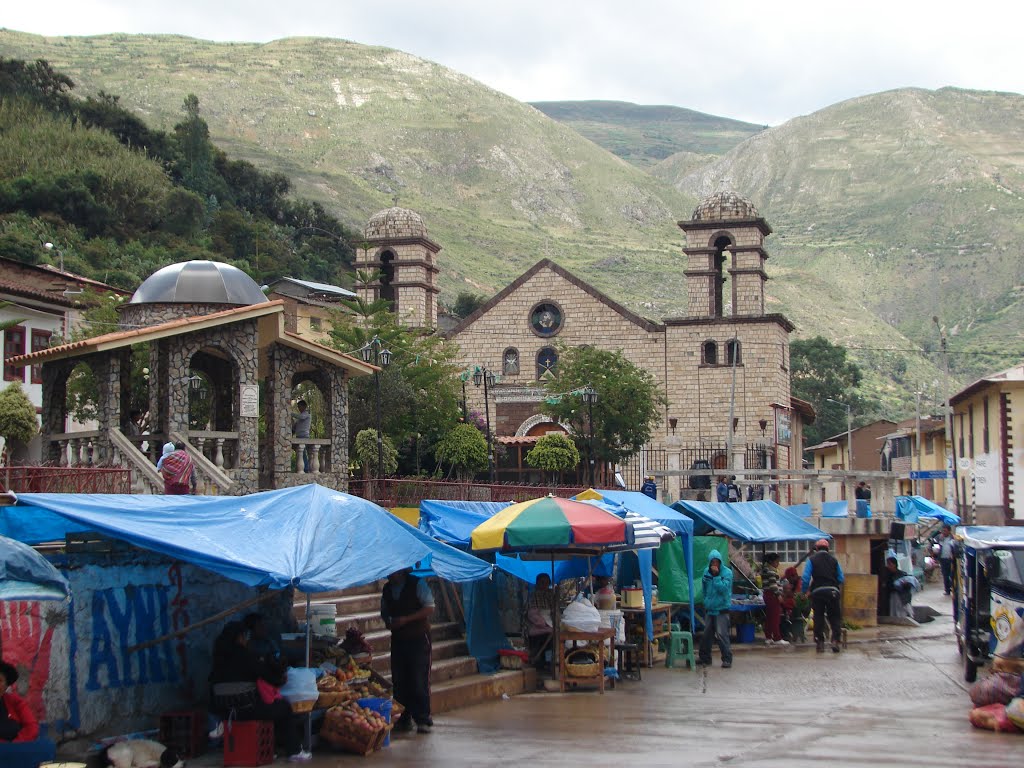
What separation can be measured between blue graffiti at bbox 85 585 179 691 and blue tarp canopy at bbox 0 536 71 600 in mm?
1549

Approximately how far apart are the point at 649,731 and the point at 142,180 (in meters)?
58.8

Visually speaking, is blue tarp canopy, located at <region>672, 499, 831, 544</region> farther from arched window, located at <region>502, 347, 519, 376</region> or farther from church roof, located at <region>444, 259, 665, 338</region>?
arched window, located at <region>502, 347, 519, 376</region>

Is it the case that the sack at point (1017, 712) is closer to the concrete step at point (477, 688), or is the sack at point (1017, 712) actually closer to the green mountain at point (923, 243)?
the concrete step at point (477, 688)

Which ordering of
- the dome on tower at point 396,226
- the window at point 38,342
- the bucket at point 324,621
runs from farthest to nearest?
the dome on tower at point 396,226
the window at point 38,342
the bucket at point 324,621

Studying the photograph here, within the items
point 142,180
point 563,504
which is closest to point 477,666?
point 563,504

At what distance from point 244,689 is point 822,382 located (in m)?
76.6

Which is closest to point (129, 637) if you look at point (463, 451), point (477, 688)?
point (477, 688)

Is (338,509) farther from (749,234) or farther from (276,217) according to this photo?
(276,217)

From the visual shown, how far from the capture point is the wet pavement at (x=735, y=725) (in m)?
10.2

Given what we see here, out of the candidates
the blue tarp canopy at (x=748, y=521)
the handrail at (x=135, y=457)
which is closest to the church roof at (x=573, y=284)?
the blue tarp canopy at (x=748, y=521)

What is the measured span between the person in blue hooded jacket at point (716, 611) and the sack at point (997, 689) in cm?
507

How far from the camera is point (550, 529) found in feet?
44.1

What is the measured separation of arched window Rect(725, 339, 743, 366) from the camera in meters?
46.8

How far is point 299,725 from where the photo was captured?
10.2 metres
